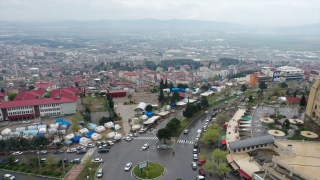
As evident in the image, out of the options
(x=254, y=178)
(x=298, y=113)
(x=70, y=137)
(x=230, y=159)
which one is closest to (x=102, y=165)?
(x=70, y=137)

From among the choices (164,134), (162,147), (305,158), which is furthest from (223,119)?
(305,158)

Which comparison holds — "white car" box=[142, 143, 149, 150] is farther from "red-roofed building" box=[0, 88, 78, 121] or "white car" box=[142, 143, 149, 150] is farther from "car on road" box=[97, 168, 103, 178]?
"red-roofed building" box=[0, 88, 78, 121]

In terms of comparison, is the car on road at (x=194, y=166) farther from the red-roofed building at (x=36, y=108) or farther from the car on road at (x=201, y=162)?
the red-roofed building at (x=36, y=108)

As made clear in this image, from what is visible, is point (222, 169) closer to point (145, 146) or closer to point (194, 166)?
point (194, 166)

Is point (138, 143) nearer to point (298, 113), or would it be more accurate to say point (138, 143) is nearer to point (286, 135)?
point (286, 135)

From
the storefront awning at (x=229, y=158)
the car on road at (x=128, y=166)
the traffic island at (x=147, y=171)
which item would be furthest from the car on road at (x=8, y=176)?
the storefront awning at (x=229, y=158)
